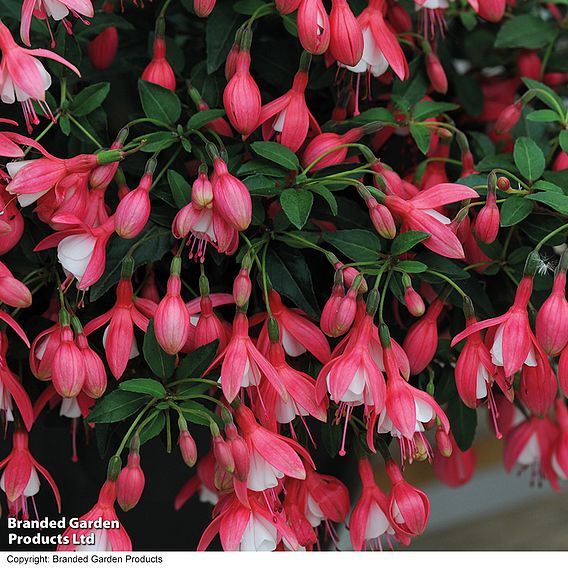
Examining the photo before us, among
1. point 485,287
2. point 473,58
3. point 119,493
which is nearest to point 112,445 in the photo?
point 119,493

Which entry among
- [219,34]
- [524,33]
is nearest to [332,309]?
[219,34]

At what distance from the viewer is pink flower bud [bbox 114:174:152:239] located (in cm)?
45

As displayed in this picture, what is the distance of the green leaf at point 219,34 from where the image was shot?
1.75 feet

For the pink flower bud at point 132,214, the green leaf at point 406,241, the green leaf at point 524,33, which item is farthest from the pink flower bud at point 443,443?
the green leaf at point 524,33

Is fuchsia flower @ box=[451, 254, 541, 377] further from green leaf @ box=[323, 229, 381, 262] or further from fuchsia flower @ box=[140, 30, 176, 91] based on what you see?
fuchsia flower @ box=[140, 30, 176, 91]

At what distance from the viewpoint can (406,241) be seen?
0.46 meters

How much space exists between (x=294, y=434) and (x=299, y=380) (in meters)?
0.05

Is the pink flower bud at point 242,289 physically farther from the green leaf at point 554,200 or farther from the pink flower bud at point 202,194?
the green leaf at point 554,200

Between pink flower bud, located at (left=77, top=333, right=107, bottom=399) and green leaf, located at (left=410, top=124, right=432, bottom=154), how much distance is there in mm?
247

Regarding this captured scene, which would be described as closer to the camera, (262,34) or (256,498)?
(256,498)

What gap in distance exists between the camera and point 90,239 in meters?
0.47

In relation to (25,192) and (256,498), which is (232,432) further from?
(25,192)

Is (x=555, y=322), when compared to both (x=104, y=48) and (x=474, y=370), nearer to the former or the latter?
(x=474, y=370)

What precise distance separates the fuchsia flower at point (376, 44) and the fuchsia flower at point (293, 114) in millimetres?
34
